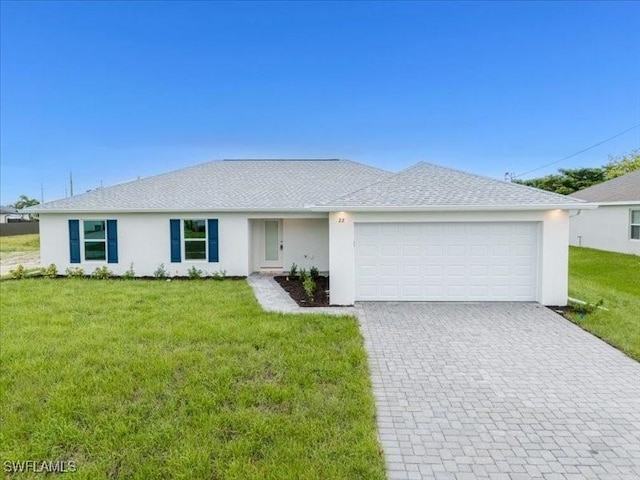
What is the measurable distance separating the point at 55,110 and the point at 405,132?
68.9 feet

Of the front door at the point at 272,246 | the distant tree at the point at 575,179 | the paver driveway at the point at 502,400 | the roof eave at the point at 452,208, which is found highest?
the distant tree at the point at 575,179

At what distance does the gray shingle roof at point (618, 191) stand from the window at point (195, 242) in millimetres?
19865

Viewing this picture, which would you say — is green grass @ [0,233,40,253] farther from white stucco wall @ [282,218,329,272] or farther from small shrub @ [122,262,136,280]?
white stucco wall @ [282,218,329,272]

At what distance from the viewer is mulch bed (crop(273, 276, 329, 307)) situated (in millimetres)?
10023

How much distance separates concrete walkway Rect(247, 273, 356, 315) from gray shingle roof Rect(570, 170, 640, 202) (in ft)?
56.7

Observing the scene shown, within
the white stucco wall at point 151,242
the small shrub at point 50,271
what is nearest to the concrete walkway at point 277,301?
the white stucco wall at point 151,242

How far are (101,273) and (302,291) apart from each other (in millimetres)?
7756

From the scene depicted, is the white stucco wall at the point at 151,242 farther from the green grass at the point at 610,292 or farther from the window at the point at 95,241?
the green grass at the point at 610,292

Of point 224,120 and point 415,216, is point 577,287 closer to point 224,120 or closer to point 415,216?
point 415,216

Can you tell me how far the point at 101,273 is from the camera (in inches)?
534

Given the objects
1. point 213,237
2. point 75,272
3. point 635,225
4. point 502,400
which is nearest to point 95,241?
point 75,272

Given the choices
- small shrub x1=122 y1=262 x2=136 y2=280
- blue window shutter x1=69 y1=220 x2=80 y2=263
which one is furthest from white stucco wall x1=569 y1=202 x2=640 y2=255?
blue window shutter x1=69 y1=220 x2=80 y2=263

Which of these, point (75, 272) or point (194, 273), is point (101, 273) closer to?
point (75, 272)

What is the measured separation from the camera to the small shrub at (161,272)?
13750 millimetres
